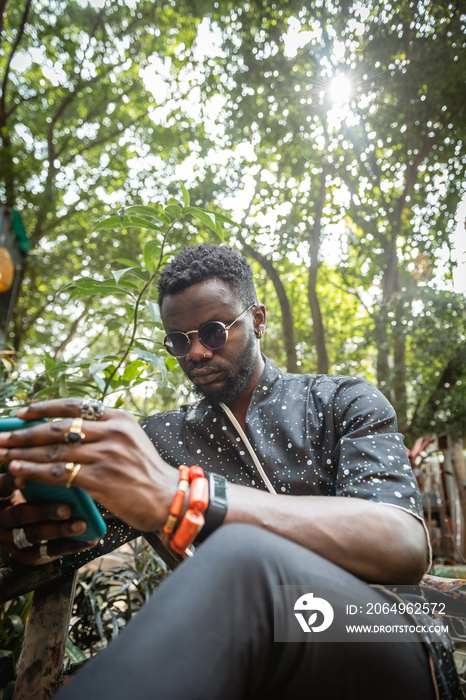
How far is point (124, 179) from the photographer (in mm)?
8516

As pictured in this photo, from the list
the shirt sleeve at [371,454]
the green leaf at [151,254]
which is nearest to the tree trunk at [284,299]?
the green leaf at [151,254]

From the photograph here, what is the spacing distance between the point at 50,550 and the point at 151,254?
1.28 metres

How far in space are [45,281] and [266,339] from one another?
18.2 ft

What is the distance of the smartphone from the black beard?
0.82 meters

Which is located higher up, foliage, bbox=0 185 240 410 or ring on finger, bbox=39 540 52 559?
foliage, bbox=0 185 240 410

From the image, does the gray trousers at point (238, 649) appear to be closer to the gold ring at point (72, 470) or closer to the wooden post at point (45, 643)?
the gold ring at point (72, 470)

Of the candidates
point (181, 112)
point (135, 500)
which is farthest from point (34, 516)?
point (181, 112)

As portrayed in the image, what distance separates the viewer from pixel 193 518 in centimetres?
93

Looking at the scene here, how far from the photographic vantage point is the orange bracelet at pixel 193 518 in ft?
3.03

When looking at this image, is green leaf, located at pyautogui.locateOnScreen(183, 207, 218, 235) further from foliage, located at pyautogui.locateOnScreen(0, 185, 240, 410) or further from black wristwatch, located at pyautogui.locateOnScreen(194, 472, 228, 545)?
black wristwatch, located at pyautogui.locateOnScreen(194, 472, 228, 545)

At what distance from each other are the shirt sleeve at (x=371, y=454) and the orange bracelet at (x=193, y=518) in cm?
46

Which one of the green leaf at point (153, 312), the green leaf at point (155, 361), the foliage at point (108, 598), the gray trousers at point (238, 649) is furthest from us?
the foliage at point (108, 598)

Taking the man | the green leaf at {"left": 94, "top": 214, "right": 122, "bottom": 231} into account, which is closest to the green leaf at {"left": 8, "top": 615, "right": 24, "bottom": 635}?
the man

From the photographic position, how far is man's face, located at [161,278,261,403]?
1788 mm
